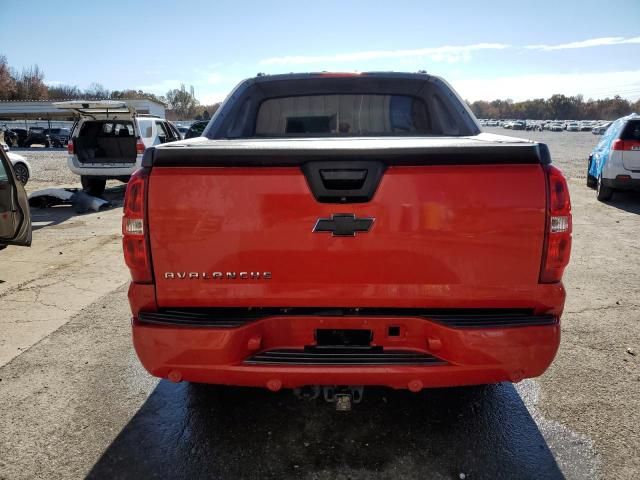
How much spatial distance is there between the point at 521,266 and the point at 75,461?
2486mm

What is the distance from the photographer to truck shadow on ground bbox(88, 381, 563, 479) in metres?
2.37

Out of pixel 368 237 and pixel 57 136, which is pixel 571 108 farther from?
pixel 368 237

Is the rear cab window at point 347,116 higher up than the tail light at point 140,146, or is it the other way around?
the rear cab window at point 347,116

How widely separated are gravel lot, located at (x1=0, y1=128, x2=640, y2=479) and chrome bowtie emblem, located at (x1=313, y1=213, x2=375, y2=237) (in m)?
1.27

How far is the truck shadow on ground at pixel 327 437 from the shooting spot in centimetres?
237

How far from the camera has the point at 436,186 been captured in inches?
79.3

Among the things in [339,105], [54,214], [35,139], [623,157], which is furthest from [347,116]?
[35,139]

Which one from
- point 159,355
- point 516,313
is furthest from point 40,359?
point 516,313

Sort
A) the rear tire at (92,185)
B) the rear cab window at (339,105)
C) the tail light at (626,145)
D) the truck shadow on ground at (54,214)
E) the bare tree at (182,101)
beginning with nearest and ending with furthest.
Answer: the rear cab window at (339,105) → the truck shadow on ground at (54,214) → the tail light at (626,145) → the rear tire at (92,185) → the bare tree at (182,101)

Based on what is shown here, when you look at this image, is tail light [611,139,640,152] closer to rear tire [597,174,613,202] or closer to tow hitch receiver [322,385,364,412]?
rear tire [597,174,613,202]

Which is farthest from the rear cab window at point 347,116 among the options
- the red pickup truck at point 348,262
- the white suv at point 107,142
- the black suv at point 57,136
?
the black suv at point 57,136

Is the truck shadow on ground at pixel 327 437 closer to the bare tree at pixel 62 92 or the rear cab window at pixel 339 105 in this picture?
the rear cab window at pixel 339 105

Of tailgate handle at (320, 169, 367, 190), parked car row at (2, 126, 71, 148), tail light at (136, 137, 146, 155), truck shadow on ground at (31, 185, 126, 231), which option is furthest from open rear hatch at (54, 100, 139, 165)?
parked car row at (2, 126, 71, 148)

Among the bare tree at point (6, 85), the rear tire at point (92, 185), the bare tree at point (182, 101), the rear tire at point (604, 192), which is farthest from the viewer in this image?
the bare tree at point (182, 101)
